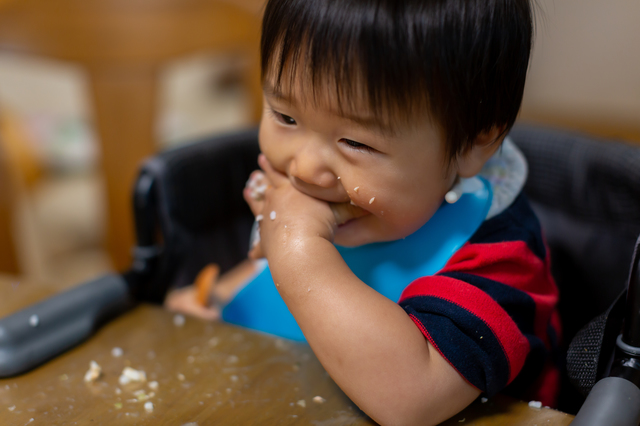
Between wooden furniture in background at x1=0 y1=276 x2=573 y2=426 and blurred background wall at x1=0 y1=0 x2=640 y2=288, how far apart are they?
1.24 metres

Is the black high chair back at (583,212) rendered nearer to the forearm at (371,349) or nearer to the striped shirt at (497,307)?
Result: the striped shirt at (497,307)

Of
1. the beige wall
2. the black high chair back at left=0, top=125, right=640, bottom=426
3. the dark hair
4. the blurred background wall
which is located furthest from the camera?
the beige wall

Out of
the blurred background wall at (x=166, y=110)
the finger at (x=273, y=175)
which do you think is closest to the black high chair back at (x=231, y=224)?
the finger at (x=273, y=175)

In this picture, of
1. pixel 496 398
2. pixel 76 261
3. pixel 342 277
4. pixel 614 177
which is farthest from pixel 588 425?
pixel 76 261

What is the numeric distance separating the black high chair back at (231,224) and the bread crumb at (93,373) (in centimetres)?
6

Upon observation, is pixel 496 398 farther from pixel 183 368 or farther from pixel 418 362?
pixel 183 368

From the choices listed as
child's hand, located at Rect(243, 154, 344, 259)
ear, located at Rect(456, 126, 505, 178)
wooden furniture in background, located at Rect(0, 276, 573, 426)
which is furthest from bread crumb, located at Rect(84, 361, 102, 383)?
ear, located at Rect(456, 126, 505, 178)

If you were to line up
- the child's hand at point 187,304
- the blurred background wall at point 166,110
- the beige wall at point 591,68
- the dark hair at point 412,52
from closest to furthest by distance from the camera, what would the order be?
the dark hair at point 412,52, the child's hand at point 187,304, the blurred background wall at point 166,110, the beige wall at point 591,68

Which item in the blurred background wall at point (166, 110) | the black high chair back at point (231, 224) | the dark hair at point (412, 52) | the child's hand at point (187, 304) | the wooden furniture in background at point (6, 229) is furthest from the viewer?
the blurred background wall at point (166, 110)

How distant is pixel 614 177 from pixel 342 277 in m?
0.44

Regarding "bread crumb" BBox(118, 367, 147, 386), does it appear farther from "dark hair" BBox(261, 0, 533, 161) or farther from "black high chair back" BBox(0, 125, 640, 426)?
"dark hair" BBox(261, 0, 533, 161)

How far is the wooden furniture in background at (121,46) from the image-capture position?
4.74 ft

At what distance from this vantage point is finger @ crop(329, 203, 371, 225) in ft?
2.01

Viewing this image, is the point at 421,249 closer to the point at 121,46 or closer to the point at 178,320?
the point at 178,320
